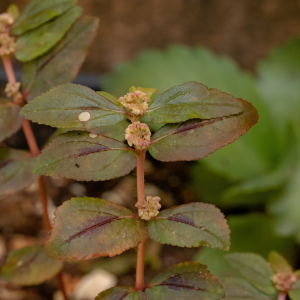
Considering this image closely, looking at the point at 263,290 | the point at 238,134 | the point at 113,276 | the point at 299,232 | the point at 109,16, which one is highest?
the point at 238,134

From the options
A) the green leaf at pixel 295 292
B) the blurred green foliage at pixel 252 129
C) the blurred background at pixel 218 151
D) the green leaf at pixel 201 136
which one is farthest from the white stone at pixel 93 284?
the green leaf at pixel 201 136

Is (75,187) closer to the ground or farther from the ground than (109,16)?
closer to the ground

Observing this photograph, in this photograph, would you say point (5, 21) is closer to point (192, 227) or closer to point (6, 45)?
point (6, 45)

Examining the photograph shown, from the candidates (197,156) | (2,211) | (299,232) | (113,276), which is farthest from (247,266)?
(2,211)

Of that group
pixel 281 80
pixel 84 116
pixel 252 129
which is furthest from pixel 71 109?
pixel 281 80

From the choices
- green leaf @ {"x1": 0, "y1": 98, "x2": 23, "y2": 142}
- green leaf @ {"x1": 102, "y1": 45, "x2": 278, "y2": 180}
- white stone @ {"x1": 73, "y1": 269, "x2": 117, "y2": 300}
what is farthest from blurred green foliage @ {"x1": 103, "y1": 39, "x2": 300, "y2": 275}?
green leaf @ {"x1": 0, "y1": 98, "x2": 23, "y2": 142}

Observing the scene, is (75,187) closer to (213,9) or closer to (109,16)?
(109,16)
